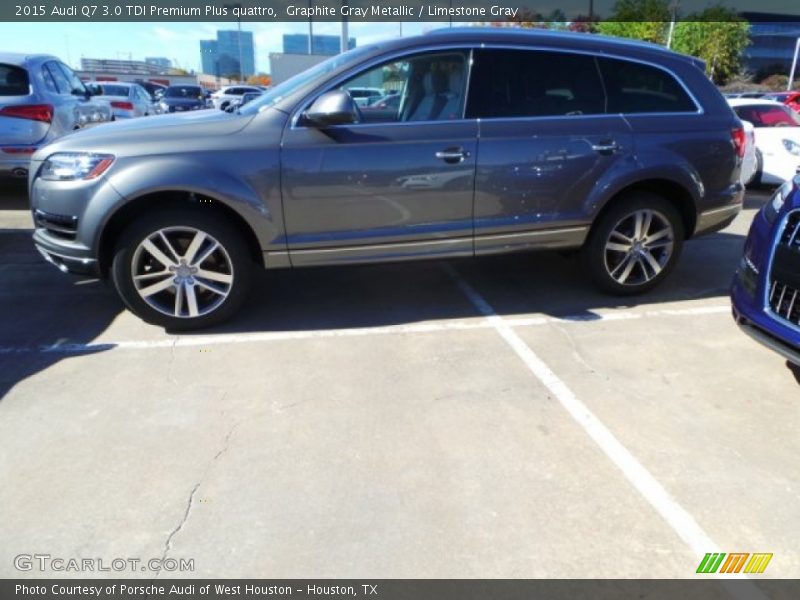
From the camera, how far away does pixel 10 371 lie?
3643mm

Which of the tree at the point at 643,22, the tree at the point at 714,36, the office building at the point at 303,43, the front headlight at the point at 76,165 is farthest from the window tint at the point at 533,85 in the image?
the office building at the point at 303,43

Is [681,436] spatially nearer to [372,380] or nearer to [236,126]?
[372,380]

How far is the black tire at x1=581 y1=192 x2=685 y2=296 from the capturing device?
464 cm

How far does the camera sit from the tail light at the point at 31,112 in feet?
24.5

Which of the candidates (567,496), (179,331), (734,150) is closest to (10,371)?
(179,331)

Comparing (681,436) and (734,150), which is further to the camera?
(734,150)

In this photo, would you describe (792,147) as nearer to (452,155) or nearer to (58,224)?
(452,155)

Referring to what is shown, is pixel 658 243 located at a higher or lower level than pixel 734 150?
lower

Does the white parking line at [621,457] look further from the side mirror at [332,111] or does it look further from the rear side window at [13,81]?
the rear side window at [13,81]

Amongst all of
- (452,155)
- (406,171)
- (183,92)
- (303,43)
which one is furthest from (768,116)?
(303,43)

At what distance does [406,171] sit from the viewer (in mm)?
4070

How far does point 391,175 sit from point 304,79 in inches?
35.6

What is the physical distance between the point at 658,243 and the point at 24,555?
4.46 m
